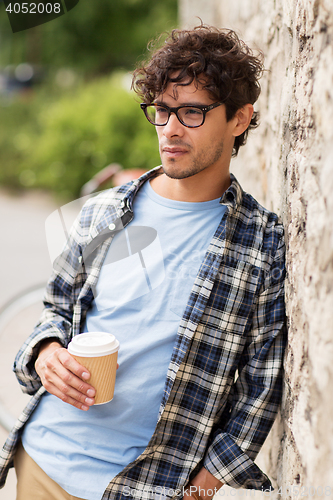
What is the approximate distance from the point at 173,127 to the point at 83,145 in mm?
6569

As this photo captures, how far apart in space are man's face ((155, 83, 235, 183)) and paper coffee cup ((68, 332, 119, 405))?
580mm

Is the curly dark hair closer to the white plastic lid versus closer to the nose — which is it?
the nose

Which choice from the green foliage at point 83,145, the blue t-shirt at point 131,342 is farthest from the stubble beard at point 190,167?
the green foliage at point 83,145

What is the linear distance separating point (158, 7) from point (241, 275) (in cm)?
1305

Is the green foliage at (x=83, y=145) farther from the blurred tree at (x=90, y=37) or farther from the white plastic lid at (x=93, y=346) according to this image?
the white plastic lid at (x=93, y=346)

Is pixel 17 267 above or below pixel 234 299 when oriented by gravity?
below

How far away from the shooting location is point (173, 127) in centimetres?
152

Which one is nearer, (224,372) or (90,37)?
(224,372)

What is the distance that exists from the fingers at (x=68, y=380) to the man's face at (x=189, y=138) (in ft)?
2.21

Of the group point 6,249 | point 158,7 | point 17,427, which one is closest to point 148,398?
point 17,427

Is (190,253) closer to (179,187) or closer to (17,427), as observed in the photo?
(179,187)

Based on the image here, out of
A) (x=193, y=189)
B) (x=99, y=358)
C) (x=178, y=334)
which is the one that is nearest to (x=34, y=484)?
(x=99, y=358)

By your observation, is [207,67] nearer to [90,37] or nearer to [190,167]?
[190,167]

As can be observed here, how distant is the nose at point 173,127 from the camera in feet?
4.99
